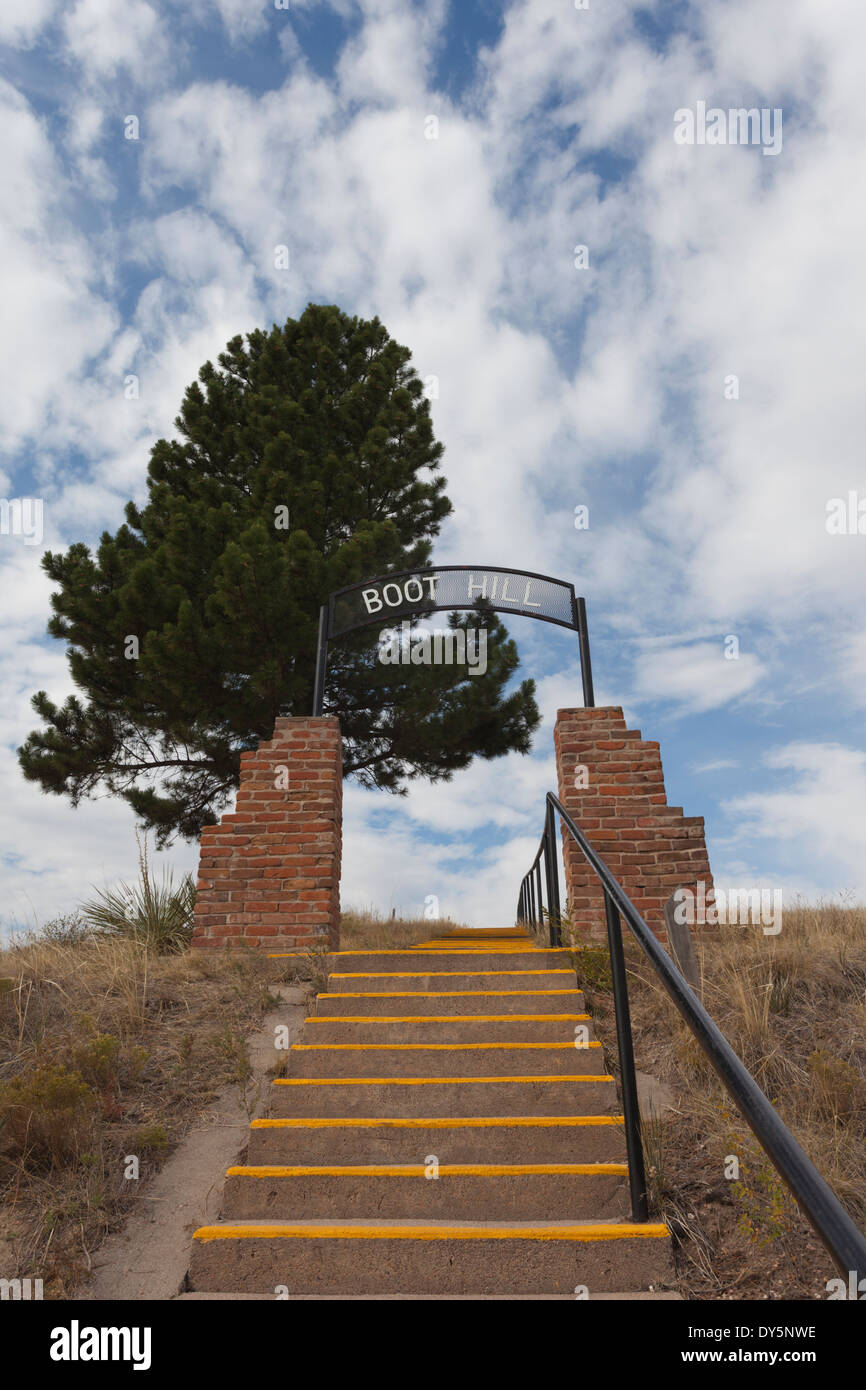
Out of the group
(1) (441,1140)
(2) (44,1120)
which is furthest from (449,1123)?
(2) (44,1120)

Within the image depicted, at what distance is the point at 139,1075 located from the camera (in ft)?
14.9

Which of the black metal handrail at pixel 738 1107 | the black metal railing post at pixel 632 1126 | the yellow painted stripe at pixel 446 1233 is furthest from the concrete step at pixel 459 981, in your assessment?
the yellow painted stripe at pixel 446 1233

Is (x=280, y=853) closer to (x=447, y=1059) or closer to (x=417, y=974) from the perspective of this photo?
(x=417, y=974)

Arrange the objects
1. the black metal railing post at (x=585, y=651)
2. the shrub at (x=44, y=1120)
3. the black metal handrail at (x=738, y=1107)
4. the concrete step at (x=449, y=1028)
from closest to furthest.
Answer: the black metal handrail at (x=738, y=1107)
the shrub at (x=44, y=1120)
the concrete step at (x=449, y=1028)
the black metal railing post at (x=585, y=651)

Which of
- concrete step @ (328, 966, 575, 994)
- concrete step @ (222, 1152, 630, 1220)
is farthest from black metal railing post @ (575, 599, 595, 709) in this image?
concrete step @ (222, 1152, 630, 1220)

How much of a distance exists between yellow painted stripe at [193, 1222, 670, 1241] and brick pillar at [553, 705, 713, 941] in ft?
11.5

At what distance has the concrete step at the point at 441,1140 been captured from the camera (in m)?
3.76

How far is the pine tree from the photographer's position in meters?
10.9

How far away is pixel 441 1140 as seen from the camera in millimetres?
3816

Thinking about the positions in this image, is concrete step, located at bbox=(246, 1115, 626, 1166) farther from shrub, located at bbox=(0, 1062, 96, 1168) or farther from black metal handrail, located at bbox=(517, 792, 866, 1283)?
shrub, located at bbox=(0, 1062, 96, 1168)

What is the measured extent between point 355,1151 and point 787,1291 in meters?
1.82

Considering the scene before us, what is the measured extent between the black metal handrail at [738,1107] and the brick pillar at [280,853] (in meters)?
3.03

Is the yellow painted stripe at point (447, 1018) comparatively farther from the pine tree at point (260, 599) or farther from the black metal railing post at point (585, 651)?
the pine tree at point (260, 599)
